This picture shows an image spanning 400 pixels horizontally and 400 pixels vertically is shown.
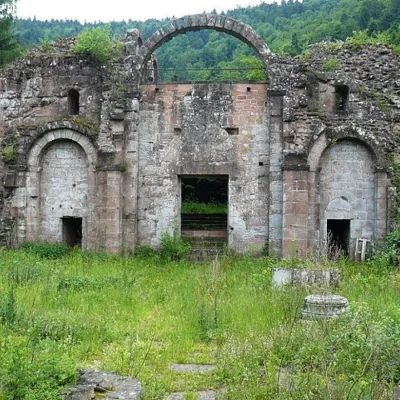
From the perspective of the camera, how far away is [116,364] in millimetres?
6766

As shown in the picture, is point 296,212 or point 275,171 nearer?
point 296,212

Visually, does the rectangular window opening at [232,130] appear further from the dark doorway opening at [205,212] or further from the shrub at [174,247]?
the shrub at [174,247]

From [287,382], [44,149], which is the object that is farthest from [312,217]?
[287,382]

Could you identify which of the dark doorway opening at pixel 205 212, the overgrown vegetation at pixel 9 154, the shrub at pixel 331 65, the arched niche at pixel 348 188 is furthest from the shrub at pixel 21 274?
the shrub at pixel 331 65

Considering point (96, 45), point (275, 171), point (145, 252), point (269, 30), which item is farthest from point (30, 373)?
point (269, 30)

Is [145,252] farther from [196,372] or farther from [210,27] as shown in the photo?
[196,372]

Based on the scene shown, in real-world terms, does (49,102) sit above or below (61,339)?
above

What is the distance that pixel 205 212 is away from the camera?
23422 millimetres

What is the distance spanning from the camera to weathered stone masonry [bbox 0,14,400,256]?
51.1 ft

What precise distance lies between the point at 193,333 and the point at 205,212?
49.7 feet

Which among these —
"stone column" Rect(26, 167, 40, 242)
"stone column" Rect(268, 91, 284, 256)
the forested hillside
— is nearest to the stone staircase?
"stone column" Rect(268, 91, 284, 256)

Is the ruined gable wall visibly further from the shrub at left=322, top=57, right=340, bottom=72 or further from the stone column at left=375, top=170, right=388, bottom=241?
the stone column at left=375, top=170, right=388, bottom=241

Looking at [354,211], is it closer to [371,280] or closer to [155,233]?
[371,280]

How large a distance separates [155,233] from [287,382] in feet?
35.0
